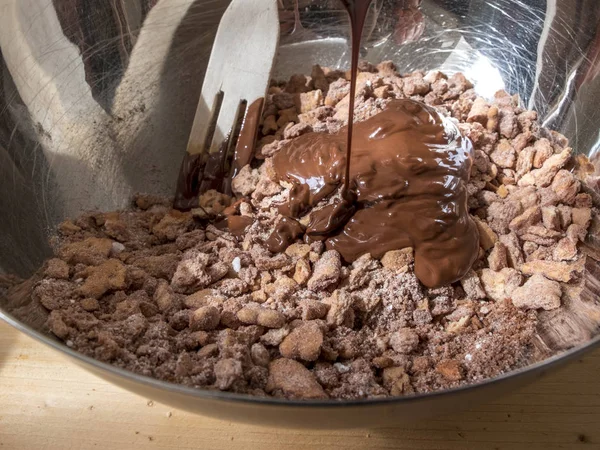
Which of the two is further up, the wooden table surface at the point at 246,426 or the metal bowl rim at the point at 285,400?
the metal bowl rim at the point at 285,400

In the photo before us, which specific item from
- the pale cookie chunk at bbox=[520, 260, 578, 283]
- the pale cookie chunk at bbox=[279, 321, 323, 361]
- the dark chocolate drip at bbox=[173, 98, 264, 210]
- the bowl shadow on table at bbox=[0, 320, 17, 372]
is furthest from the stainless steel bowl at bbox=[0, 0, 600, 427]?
the pale cookie chunk at bbox=[279, 321, 323, 361]

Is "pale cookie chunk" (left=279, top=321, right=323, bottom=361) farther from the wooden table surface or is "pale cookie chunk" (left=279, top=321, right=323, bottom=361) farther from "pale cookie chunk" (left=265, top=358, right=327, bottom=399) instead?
the wooden table surface

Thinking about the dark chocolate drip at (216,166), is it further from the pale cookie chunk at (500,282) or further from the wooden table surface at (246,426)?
the pale cookie chunk at (500,282)

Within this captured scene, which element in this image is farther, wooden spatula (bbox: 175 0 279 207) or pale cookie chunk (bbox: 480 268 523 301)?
wooden spatula (bbox: 175 0 279 207)

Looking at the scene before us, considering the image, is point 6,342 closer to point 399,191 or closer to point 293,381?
point 293,381

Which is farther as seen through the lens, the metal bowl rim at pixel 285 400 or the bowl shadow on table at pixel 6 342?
the bowl shadow on table at pixel 6 342

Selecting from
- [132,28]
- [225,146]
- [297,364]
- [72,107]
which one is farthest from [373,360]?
[132,28]

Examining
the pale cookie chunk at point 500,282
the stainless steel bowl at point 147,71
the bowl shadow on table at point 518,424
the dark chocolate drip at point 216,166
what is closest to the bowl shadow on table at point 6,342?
the stainless steel bowl at point 147,71
